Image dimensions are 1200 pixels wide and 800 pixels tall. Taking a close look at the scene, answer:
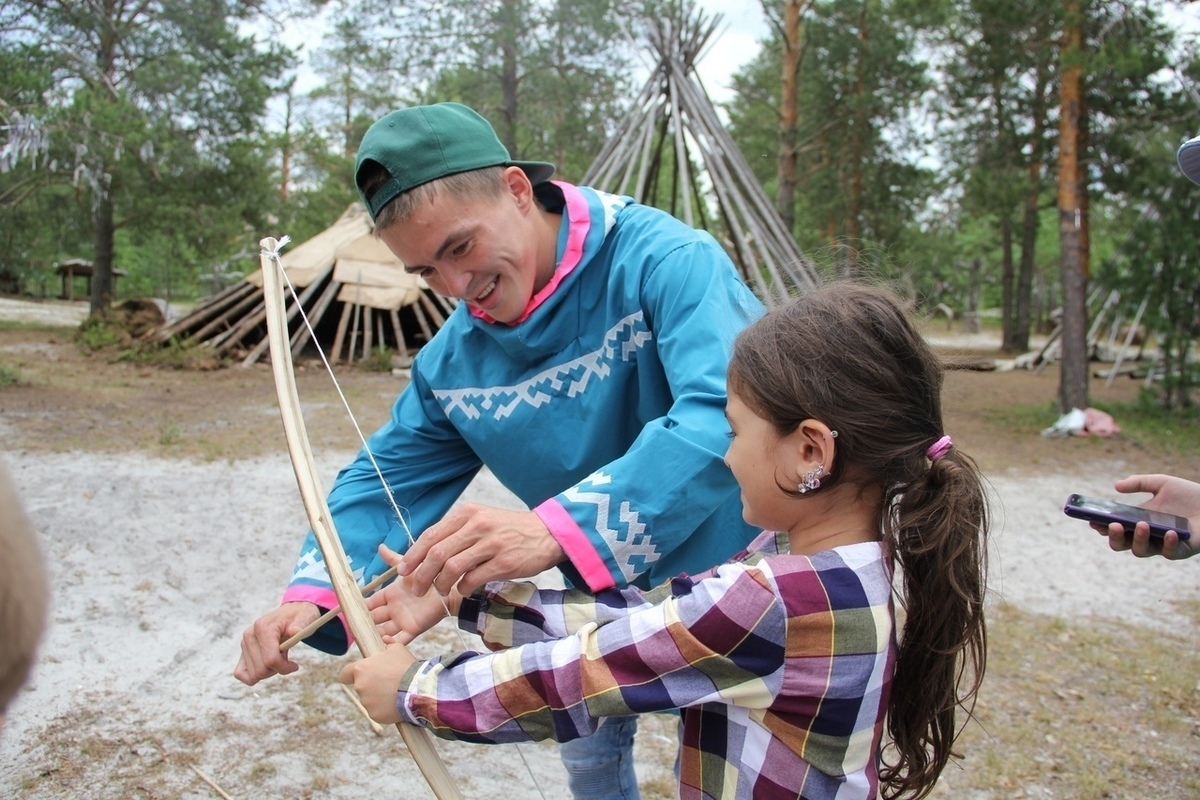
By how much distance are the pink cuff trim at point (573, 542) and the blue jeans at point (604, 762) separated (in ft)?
2.35

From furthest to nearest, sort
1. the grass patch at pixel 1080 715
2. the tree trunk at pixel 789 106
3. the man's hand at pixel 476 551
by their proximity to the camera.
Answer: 1. the tree trunk at pixel 789 106
2. the grass patch at pixel 1080 715
3. the man's hand at pixel 476 551

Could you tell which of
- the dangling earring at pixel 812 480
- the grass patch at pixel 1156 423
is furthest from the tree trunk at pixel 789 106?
the dangling earring at pixel 812 480

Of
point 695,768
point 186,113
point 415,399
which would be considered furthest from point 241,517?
point 186,113

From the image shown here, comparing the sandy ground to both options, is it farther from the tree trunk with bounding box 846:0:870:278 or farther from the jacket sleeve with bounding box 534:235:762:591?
the tree trunk with bounding box 846:0:870:278

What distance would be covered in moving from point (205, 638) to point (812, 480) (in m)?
3.44

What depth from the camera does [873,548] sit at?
135 centimetres

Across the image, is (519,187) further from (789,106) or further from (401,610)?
(789,106)

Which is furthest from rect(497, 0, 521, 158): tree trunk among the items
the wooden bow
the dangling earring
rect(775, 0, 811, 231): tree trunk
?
the dangling earring

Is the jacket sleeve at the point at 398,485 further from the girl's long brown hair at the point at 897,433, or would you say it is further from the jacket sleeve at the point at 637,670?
the girl's long brown hair at the point at 897,433

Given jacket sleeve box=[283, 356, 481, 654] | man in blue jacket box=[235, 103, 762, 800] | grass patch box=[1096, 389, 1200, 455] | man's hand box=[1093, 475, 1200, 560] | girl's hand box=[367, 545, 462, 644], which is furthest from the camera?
grass patch box=[1096, 389, 1200, 455]

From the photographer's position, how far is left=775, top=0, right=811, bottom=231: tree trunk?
45.4ft

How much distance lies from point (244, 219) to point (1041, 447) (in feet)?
44.9

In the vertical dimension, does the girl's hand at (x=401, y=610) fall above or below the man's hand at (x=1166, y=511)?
below

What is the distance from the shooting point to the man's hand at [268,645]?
5.35 ft
